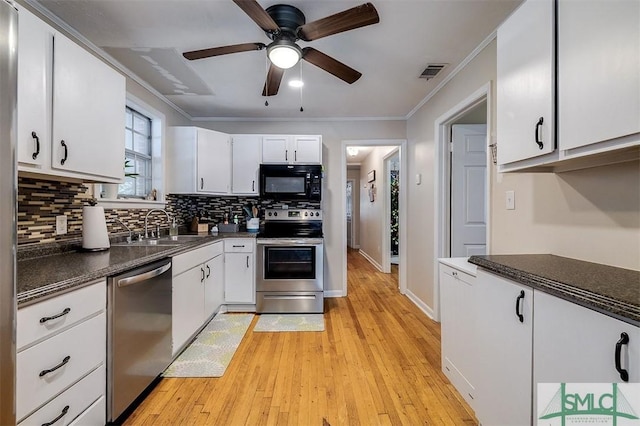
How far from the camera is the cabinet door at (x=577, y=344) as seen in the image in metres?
0.74

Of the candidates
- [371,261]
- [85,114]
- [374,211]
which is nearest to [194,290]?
[85,114]

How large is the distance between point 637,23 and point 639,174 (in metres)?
0.57

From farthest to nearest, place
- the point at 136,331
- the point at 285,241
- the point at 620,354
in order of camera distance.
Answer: the point at 285,241 < the point at 136,331 < the point at 620,354

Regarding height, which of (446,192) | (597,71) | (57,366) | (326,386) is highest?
(597,71)

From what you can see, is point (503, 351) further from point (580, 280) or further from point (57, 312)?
point (57, 312)

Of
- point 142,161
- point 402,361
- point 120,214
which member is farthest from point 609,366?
point 142,161

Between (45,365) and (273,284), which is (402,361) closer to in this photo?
(273,284)

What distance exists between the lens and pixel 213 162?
3.28 metres

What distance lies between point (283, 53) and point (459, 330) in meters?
2.03

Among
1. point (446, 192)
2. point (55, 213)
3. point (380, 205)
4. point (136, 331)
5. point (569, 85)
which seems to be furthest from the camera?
point (380, 205)

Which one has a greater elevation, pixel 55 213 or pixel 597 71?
pixel 597 71

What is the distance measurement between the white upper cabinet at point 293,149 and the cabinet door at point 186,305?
5.20 feet

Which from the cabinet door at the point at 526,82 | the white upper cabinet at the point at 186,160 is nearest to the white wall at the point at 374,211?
the white upper cabinet at the point at 186,160

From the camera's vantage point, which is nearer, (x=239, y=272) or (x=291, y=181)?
(x=239, y=272)
